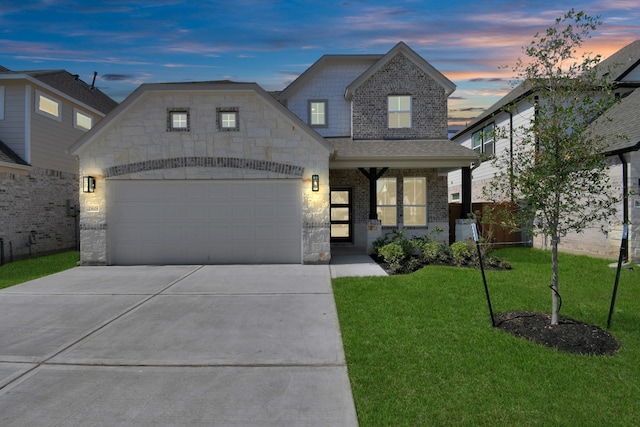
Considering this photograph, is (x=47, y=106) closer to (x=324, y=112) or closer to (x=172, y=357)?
(x=324, y=112)

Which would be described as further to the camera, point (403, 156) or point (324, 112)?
point (324, 112)

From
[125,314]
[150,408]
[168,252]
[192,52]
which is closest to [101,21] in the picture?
[192,52]

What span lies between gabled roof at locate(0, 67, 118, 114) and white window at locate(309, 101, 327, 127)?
10.2 m

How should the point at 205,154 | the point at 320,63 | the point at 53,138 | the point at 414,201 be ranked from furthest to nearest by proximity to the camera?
1. the point at 53,138
2. the point at 320,63
3. the point at 414,201
4. the point at 205,154

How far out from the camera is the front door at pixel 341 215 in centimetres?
1500

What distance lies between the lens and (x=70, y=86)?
671 inches

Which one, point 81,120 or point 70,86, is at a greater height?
point 70,86

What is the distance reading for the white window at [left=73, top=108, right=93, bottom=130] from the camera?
17.0 metres

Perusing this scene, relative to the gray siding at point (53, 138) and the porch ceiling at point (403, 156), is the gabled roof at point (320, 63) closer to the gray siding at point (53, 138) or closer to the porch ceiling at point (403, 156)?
the porch ceiling at point (403, 156)

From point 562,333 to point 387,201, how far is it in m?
9.68

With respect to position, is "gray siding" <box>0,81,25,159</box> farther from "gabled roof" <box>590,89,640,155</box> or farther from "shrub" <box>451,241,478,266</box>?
"gabled roof" <box>590,89,640,155</box>

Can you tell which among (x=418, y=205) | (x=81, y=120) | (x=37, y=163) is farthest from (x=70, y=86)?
(x=418, y=205)

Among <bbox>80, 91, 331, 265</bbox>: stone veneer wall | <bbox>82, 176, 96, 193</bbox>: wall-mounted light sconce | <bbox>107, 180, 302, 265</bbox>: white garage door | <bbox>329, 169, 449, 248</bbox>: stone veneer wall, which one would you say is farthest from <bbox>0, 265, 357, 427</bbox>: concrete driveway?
<bbox>329, 169, 449, 248</bbox>: stone veneer wall

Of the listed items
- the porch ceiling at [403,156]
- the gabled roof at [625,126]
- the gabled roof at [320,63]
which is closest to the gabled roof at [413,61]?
the gabled roof at [320,63]
